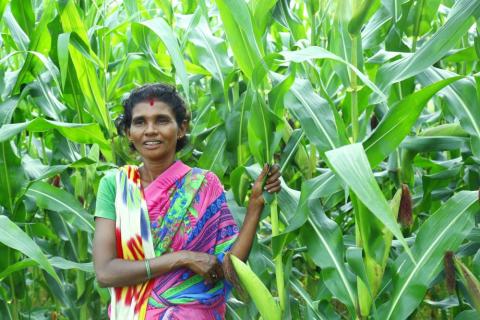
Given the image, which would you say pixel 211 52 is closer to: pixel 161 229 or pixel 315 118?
pixel 315 118

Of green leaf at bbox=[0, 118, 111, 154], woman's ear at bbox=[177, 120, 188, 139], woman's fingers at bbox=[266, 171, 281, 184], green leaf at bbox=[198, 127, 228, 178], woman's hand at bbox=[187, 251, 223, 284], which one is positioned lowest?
woman's hand at bbox=[187, 251, 223, 284]

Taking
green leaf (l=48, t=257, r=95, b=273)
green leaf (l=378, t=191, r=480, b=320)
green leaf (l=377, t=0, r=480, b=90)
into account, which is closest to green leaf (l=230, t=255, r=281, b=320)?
green leaf (l=378, t=191, r=480, b=320)

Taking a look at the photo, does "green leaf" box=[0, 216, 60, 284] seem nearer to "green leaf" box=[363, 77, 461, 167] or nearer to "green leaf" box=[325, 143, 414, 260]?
"green leaf" box=[325, 143, 414, 260]

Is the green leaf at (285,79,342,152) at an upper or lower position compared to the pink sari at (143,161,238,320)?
upper

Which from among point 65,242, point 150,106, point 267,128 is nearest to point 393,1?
point 267,128

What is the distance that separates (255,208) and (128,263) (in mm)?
431

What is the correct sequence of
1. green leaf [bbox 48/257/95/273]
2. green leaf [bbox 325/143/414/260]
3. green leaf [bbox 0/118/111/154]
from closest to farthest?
green leaf [bbox 325/143/414/260], green leaf [bbox 0/118/111/154], green leaf [bbox 48/257/95/273]

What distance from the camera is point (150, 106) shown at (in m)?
2.53

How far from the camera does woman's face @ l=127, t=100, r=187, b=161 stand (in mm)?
2502

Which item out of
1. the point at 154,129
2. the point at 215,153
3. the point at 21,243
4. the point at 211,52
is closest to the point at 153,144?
the point at 154,129

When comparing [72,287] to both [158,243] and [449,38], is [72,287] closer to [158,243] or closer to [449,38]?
[158,243]

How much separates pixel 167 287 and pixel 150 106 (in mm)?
568

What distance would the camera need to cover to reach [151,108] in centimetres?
253

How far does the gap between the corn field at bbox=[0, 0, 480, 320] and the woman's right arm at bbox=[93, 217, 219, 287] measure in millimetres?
134
